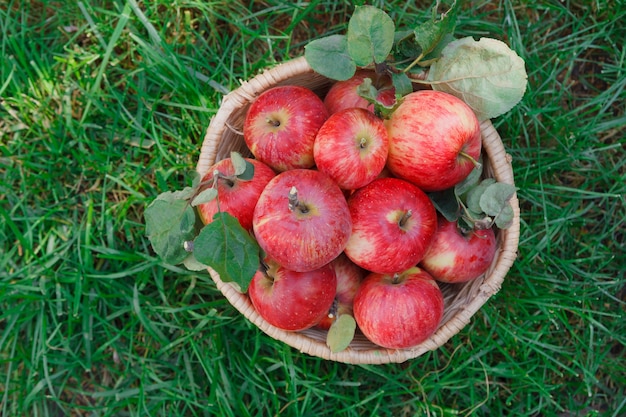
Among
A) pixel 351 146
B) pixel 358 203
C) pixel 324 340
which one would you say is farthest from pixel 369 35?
pixel 324 340

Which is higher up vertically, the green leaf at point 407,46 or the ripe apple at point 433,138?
the green leaf at point 407,46

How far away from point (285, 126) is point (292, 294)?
18.6 inches

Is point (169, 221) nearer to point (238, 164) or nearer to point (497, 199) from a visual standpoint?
point (238, 164)

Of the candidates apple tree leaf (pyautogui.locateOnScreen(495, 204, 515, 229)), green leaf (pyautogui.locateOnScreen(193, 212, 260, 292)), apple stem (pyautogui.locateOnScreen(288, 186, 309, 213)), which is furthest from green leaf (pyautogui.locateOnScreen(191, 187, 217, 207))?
apple tree leaf (pyautogui.locateOnScreen(495, 204, 515, 229))

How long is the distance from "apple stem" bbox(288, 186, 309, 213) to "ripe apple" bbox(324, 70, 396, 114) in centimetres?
40

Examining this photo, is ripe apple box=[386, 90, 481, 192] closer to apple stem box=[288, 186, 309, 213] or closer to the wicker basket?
the wicker basket

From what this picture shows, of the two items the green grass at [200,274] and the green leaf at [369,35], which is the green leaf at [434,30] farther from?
the green grass at [200,274]

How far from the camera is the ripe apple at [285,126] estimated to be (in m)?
1.59

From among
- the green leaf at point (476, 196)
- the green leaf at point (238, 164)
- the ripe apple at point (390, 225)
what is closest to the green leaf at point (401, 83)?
the ripe apple at point (390, 225)

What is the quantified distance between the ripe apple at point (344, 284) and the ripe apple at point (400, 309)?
0.09 m

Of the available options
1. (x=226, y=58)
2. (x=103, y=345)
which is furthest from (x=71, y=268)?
(x=226, y=58)

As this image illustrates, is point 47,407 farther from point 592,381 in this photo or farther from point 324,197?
point 592,381

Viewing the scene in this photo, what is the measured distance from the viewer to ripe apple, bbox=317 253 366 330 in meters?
1.75

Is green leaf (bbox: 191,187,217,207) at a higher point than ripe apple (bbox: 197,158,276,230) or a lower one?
higher
